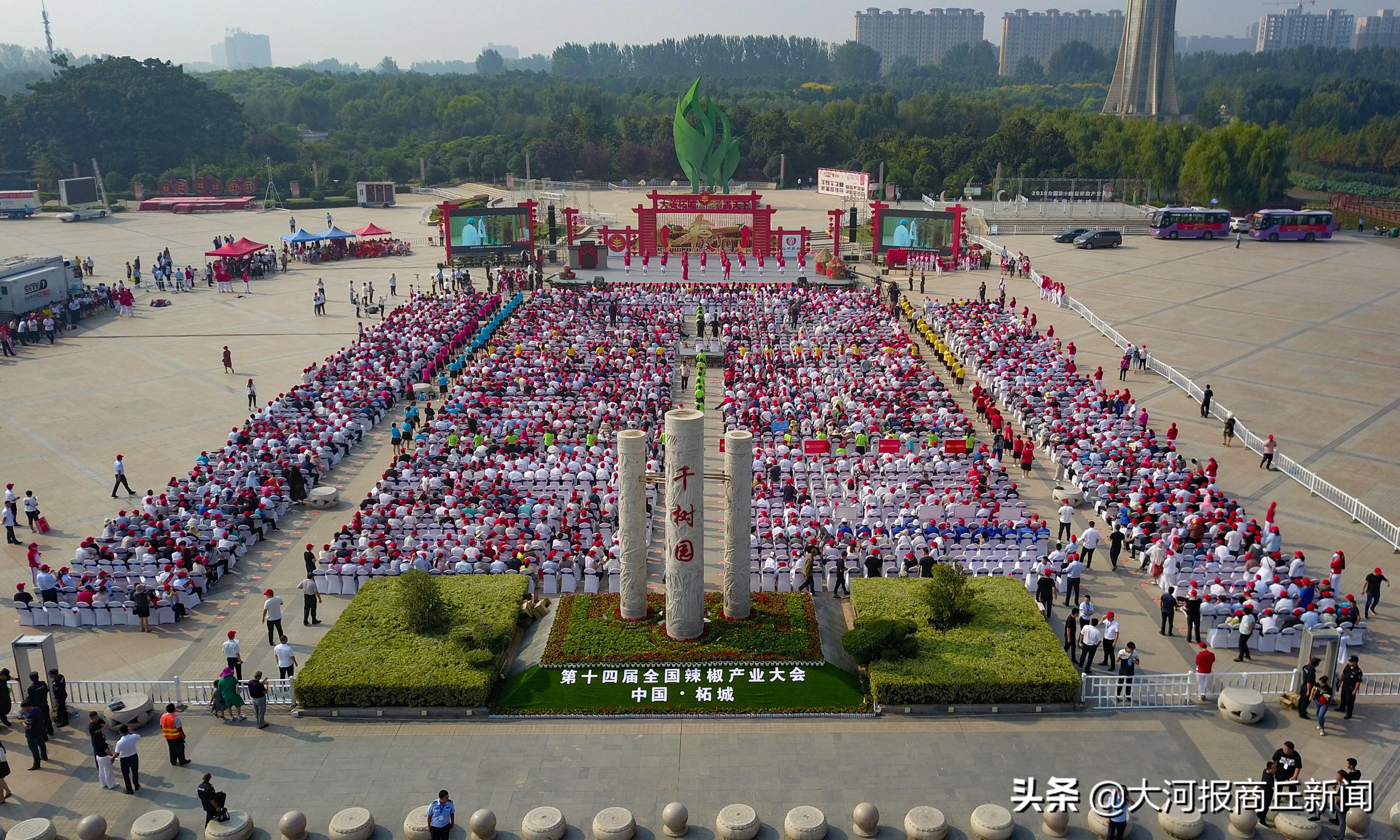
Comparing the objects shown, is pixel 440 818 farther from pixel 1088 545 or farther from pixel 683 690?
pixel 1088 545

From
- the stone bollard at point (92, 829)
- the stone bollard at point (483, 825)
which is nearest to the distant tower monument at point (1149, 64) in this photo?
the stone bollard at point (483, 825)

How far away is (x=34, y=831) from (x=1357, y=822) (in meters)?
→ 16.2

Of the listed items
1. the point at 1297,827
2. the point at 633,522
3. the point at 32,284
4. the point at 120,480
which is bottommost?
the point at 1297,827

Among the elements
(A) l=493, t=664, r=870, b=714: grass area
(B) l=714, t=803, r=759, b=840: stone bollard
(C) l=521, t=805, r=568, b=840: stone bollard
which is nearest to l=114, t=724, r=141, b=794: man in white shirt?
(A) l=493, t=664, r=870, b=714: grass area

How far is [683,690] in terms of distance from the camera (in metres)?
16.0

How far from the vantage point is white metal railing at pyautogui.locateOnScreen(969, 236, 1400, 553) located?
22.2m

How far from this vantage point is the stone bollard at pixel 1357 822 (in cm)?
1262

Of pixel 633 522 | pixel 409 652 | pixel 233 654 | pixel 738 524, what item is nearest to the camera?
pixel 233 654

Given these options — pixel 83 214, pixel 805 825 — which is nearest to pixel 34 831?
pixel 805 825

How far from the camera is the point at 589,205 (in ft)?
245

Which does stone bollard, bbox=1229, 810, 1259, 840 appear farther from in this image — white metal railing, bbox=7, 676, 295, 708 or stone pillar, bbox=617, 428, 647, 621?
white metal railing, bbox=7, 676, 295, 708

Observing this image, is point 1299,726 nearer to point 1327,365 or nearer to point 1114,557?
point 1114,557

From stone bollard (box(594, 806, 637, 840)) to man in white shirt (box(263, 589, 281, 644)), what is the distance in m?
7.75

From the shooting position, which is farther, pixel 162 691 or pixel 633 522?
pixel 633 522
